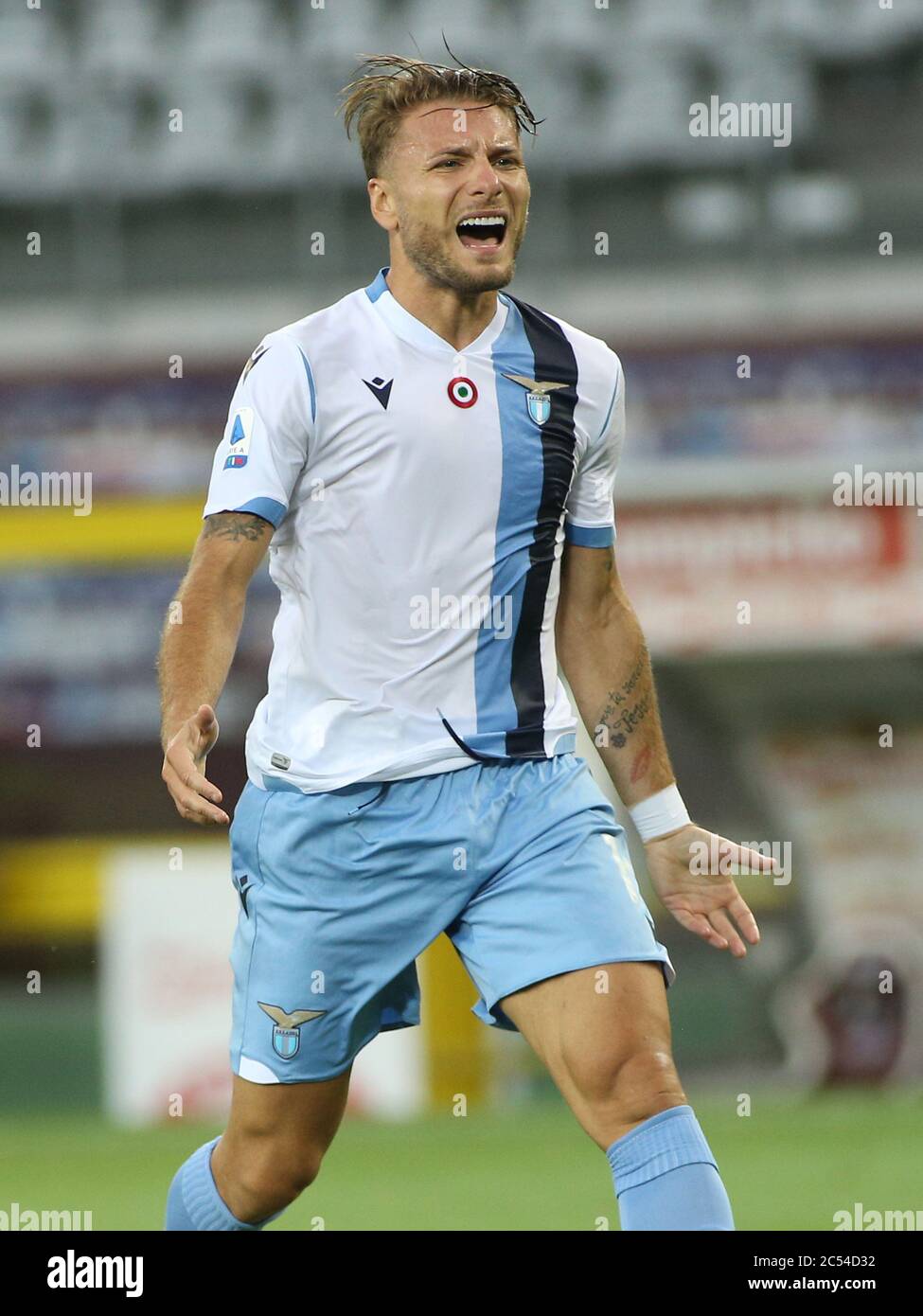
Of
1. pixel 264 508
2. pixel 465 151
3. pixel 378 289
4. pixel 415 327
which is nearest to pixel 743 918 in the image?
pixel 264 508

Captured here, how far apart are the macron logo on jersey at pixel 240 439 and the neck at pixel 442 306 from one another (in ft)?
1.28

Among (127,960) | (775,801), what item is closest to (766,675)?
(775,801)

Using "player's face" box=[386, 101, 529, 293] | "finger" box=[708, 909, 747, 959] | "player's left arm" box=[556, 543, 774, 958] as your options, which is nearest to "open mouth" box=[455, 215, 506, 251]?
"player's face" box=[386, 101, 529, 293]

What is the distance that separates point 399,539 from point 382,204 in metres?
0.67

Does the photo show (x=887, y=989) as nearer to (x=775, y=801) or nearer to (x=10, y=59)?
(x=775, y=801)

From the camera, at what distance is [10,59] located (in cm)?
1706

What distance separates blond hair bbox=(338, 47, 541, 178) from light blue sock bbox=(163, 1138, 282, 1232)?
192 cm

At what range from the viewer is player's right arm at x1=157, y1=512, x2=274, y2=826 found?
3662mm

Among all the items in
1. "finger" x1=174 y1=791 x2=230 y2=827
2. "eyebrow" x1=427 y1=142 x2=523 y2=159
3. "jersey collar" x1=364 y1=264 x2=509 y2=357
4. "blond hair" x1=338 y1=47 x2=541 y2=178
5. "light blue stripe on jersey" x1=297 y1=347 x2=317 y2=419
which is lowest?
"finger" x1=174 y1=791 x2=230 y2=827

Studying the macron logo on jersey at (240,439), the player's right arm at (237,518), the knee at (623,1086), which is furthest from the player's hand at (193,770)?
the knee at (623,1086)

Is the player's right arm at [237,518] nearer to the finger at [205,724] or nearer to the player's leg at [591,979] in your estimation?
the finger at [205,724]

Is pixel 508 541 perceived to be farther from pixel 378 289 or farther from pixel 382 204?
pixel 382 204

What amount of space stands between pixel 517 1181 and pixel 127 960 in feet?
11.7

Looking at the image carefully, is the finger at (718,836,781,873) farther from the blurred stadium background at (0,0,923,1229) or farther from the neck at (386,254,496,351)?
the blurred stadium background at (0,0,923,1229)
